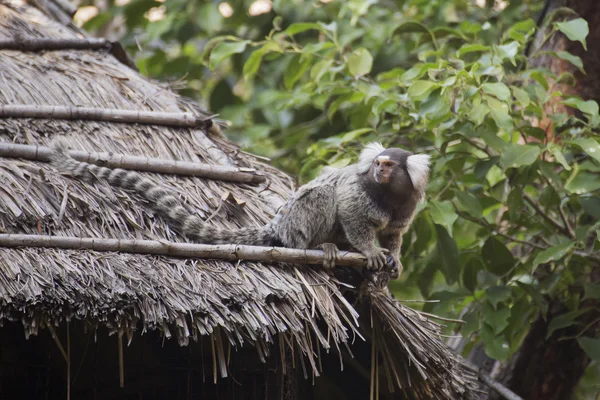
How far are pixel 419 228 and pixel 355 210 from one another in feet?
3.77

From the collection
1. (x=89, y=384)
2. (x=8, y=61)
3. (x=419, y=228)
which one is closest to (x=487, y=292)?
(x=419, y=228)

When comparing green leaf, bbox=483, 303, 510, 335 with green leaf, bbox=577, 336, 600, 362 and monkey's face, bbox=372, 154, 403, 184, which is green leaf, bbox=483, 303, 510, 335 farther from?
monkey's face, bbox=372, 154, 403, 184

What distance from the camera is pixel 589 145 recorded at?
4.22 metres

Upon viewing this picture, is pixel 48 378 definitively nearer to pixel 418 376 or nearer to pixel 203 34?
pixel 418 376

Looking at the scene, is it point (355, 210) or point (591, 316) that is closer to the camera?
point (355, 210)

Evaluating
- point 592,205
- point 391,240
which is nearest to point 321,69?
point 391,240

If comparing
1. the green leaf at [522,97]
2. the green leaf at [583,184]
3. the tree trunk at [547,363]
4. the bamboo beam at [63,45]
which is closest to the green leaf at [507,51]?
the green leaf at [522,97]

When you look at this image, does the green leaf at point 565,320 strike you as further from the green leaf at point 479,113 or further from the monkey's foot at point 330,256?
the monkey's foot at point 330,256

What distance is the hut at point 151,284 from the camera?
3.05 m

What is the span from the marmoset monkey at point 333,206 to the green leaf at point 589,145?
0.90 meters

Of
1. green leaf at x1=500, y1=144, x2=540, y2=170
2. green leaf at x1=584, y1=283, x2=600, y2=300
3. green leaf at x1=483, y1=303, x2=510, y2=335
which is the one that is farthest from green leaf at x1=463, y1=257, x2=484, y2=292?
green leaf at x1=500, y1=144, x2=540, y2=170

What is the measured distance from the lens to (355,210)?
363 cm

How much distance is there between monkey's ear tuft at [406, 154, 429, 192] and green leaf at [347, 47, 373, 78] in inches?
49.2

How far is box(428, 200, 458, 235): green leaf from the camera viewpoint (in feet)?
14.2
